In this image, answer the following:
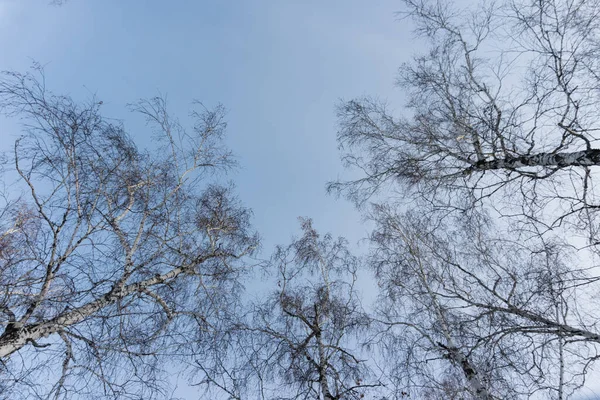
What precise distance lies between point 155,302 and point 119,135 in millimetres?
3234

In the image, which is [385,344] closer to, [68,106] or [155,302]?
[155,302]

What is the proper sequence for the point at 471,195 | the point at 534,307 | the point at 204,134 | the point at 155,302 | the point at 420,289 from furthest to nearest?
the point at 204,134 < the point at 420,289 < the point at 155,302 < the point at 471,195 < the point at 534,307

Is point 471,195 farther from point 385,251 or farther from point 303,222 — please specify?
point 303,222

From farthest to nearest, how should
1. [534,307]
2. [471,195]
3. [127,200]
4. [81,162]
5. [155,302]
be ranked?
[127,200] < [155,302] < [471,195] < [81,162] < [534,307]

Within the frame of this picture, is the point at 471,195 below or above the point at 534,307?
above

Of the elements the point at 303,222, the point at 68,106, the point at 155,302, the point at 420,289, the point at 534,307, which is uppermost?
the point at 303,222

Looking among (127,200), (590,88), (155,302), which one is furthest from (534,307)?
(127,200)

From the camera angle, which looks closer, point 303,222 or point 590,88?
point 590,88

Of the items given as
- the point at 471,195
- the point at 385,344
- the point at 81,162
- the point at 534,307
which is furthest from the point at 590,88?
the point at 81,162

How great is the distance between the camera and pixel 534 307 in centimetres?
408

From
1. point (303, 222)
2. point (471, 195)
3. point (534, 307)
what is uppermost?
point (303, 222)

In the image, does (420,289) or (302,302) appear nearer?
(420,289)

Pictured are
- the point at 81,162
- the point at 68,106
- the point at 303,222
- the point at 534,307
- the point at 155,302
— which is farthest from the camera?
the point at 303,222

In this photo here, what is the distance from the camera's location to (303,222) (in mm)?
9859
